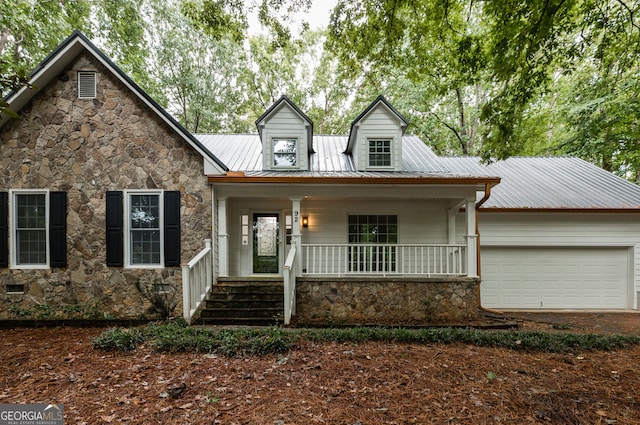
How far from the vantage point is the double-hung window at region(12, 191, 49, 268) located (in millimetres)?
6020

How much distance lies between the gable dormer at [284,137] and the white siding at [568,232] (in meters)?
5.47

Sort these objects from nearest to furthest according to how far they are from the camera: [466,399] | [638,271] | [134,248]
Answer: [466,399], [134,248], [638,271]

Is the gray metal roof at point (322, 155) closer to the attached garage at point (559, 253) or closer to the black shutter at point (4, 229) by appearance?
the attached garage at point (559, 253)

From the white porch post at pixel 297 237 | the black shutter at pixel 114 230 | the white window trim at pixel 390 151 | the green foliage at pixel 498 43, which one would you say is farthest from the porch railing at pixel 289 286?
the green foliage at pixel 498 43

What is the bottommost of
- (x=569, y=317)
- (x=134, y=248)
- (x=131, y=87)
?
(x=569, y=317)

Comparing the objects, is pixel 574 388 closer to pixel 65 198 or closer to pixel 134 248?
pixel 134 248

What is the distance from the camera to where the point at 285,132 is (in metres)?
7.72

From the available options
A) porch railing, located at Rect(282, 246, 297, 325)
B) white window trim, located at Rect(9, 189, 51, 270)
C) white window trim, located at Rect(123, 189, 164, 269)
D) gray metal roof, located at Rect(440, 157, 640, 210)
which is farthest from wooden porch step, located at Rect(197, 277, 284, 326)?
gray metal roof, located at Rect(440, 157, 640, 210)

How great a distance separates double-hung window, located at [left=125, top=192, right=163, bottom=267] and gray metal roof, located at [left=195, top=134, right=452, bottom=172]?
2282mm

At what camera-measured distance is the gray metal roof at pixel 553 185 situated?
25.9ft

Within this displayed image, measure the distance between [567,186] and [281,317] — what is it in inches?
373

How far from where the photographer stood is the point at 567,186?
28.5 ft

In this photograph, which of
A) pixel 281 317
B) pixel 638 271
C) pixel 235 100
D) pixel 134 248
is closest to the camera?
pixel 281 317

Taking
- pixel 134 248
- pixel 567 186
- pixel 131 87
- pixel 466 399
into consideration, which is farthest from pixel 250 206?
pixel 567 186
